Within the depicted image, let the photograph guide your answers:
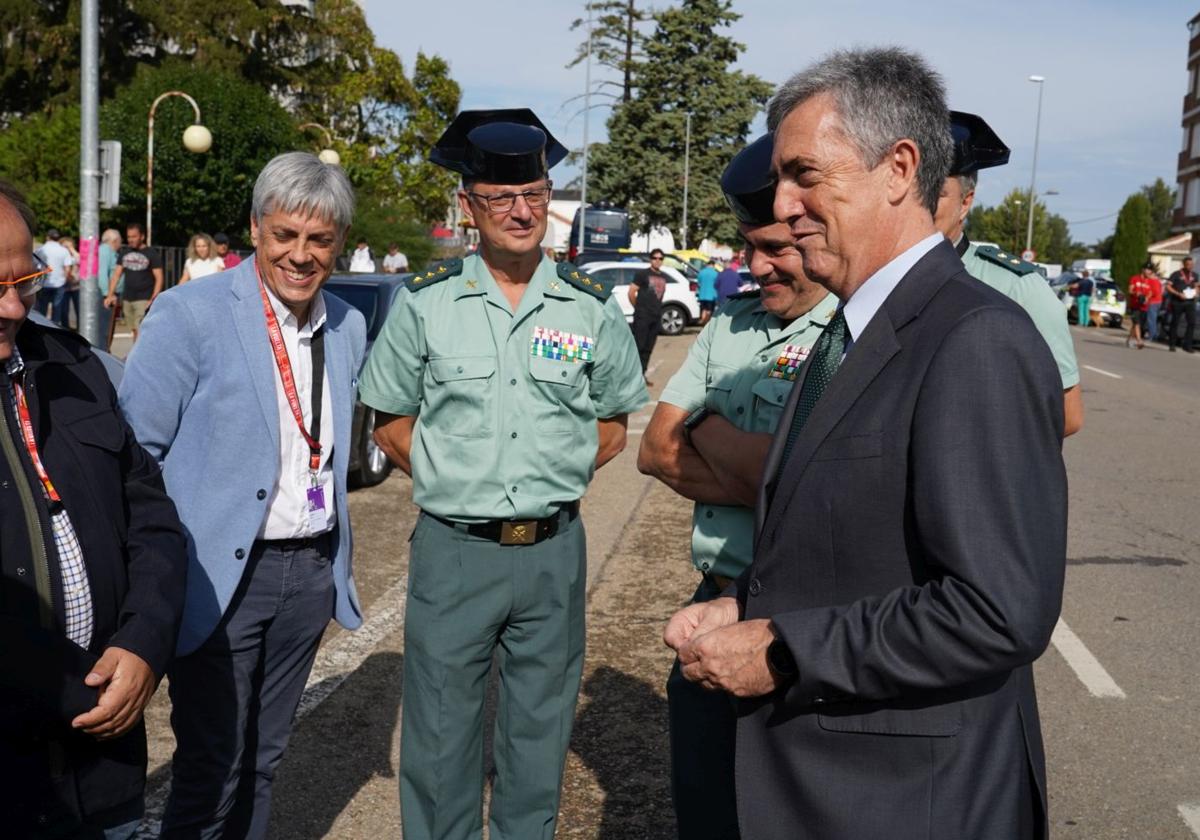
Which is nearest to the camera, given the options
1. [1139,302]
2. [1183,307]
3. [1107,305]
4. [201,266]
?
[201,266]

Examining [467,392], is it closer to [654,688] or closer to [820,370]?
[820,370]

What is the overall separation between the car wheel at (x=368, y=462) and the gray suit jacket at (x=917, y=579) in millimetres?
7318

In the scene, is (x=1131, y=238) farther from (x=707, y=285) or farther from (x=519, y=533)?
(x=519, y=533)

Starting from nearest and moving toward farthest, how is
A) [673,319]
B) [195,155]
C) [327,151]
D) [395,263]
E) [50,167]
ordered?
[327,151] < [673,319] < [50,167] < [395,263] < [195,155]

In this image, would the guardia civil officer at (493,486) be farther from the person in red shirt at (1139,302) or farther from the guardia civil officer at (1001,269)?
the person in red shirt at (1139,302)

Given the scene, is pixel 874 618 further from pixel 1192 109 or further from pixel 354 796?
pixel 1192 109

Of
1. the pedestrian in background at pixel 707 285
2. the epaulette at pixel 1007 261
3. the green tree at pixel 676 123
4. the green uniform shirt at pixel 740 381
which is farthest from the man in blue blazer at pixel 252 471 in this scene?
the green tree at pixel 676 123

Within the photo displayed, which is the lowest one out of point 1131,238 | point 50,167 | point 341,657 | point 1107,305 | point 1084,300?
point 341,657

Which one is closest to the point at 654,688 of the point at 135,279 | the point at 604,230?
the point at 135,279

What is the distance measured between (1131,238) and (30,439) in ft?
221

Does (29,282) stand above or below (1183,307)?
below

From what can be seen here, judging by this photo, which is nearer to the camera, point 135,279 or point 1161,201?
point 135,279

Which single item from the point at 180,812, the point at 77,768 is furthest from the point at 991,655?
the point at 180,812

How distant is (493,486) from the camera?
132 inches
